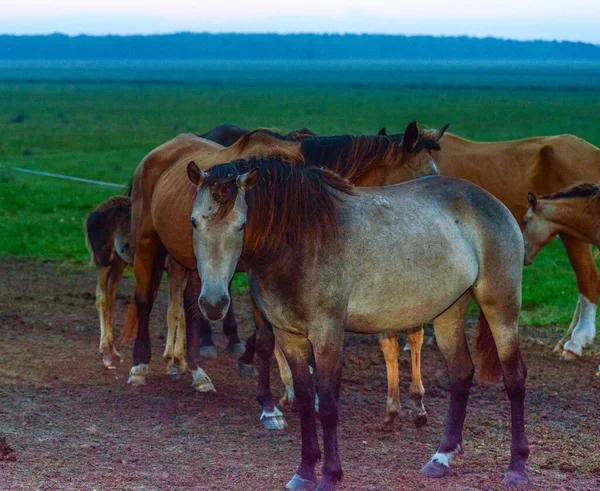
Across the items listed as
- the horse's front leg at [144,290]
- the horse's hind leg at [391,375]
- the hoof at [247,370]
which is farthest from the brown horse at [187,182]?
the hoof at [247,370]

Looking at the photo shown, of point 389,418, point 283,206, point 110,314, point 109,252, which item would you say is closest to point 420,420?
point 389,418

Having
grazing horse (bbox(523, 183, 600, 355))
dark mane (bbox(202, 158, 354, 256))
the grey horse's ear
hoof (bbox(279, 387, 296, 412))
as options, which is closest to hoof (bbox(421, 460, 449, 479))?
dark mane (bbox(202, 158, 354, 256))

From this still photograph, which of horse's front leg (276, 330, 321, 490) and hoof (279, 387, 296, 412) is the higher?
horse's front leg (276, 330, 321, 490)

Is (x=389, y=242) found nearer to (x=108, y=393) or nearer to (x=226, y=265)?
(x=226, y=265)

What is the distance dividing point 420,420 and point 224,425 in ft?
4.14

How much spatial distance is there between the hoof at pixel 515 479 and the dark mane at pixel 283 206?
1.59 meters

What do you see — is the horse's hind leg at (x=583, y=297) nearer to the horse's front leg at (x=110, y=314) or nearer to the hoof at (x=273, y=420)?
the hoof at (x=273, y=420)

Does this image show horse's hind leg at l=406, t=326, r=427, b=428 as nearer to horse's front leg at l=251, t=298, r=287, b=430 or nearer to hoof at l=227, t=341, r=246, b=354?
horse's front leg at l=251, t=298, r=287, b=430

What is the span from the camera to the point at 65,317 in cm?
912

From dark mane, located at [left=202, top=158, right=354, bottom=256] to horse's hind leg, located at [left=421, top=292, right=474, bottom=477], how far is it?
1.02m

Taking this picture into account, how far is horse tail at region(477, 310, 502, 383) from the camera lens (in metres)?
5.47

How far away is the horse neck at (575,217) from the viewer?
7746 millimetres

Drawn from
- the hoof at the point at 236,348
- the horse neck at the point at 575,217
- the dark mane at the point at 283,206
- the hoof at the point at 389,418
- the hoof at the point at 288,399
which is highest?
the dark mane at the point at 283,206

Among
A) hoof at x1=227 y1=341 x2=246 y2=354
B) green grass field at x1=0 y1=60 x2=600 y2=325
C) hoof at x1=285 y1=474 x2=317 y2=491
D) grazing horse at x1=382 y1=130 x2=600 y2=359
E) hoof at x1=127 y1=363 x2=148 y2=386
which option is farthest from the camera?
green grass field at x1=0 y1=60 x2=600 y2=325
